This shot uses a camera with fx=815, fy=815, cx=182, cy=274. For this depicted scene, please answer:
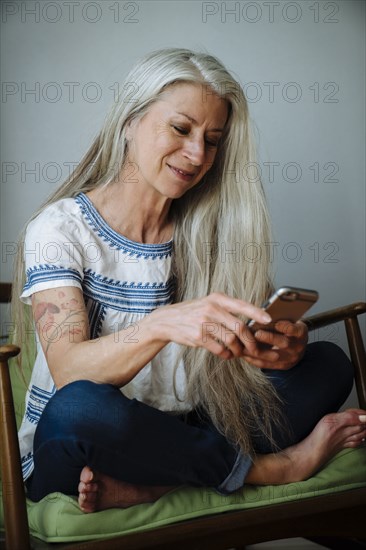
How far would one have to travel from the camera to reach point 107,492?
3.26 feet

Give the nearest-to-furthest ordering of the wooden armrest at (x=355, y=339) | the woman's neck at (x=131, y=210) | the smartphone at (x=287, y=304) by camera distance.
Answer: the smartphone at (x=287, y=304), the woman's neck at (x=131, y=210), the wooden armrest at (x=355, y=339)

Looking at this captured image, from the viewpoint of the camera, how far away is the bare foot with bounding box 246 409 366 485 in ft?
3.66

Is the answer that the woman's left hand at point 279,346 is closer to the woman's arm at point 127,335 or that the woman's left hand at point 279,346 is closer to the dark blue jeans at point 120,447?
the woman's arm at point 127,335

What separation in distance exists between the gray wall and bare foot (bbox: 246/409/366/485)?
0.97ft

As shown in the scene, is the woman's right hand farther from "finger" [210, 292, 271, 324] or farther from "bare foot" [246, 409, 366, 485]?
"bare foot" [246, 409, 366, 485]

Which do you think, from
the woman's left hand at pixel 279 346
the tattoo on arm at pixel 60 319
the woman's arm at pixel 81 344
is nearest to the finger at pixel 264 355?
the woman's left hand at pixel 279 346

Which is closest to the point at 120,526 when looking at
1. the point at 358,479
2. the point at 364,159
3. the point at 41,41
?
the point at 358,479

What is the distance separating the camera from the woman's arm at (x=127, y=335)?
956 mm

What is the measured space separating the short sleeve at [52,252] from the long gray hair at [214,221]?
8 cm

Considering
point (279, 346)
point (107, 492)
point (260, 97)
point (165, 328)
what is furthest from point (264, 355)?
point (260, 97)

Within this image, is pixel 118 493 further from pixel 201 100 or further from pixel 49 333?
pixel 201 100

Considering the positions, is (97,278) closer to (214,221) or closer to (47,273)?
(47,273)

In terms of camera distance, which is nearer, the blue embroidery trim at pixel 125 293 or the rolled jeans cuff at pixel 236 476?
the rolled jeans cuff at pixel 236 476

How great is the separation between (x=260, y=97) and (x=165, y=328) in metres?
0.73
